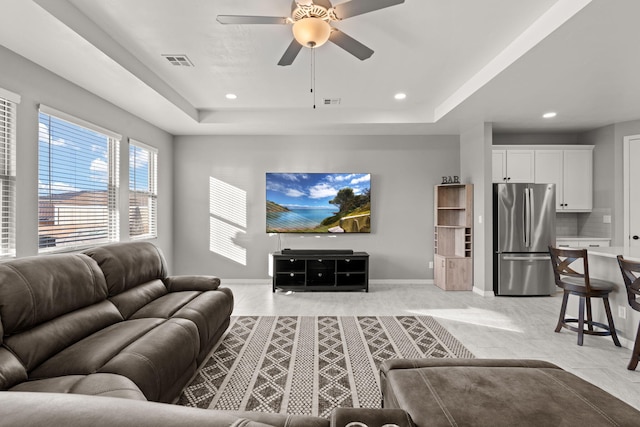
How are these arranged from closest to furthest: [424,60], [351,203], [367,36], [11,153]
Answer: [11,153]
[367,36]
[424,60]
[351,203]

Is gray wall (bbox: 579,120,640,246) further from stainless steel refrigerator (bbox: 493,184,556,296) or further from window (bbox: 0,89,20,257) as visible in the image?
window (bbox: 0,89,20,257)

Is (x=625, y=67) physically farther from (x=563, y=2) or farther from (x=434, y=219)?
(x=434, y=219)

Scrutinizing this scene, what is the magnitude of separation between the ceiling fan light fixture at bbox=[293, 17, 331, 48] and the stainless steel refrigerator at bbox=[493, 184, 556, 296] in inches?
153

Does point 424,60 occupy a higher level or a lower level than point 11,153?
higher

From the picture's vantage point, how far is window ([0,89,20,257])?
2.68 metres

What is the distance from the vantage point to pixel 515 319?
12.7 ft

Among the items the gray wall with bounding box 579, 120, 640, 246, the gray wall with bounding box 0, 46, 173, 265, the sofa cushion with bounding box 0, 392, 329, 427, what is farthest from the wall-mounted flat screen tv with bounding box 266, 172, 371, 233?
the sofa cushion with bounding box 0, 392, 329, 427

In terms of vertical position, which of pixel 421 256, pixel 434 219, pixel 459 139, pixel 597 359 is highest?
pixel 459 139

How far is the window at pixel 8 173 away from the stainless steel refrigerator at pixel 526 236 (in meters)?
5.76

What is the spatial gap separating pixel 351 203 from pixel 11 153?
4.34 meters

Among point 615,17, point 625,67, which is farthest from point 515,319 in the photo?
point 615,17

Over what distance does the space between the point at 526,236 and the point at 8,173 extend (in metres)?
6.19

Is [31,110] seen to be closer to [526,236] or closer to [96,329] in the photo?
[96,329]

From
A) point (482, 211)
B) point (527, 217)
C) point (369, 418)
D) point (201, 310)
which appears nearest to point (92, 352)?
point (201, 310)
